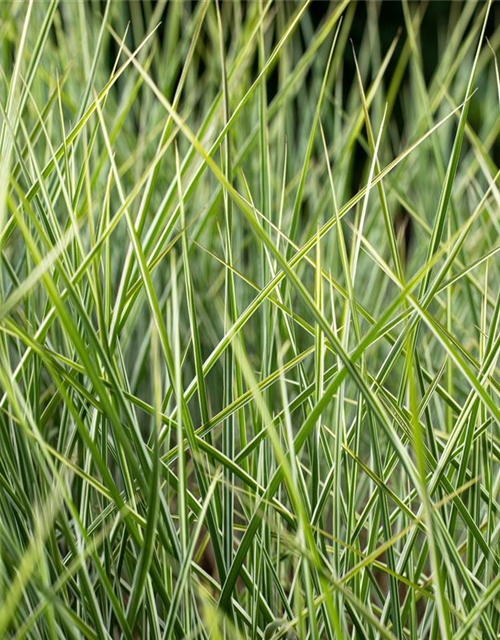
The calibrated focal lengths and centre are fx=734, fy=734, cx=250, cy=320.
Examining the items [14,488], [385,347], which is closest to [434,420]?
[385,347]

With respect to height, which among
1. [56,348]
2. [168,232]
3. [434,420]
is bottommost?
[434,420]

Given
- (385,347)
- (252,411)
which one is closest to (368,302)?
(385,347)

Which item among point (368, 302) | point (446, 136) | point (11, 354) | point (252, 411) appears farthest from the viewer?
point (446, 136)

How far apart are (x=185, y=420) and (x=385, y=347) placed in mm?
464

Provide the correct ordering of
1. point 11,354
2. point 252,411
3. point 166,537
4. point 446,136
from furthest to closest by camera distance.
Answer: point 446,136 → point 11,354 → point 252,411 → point 166,537

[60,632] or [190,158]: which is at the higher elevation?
[190,158]

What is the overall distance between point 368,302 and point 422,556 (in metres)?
0.40

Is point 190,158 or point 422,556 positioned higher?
point 190,158

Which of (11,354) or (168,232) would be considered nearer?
(168,232)

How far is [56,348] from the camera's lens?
22.5 inches

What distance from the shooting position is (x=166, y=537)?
0.36 m

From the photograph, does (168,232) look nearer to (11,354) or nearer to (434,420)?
(11,354)

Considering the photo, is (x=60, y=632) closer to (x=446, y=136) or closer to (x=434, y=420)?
(x=434, y=420)

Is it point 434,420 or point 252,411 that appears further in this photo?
point 434,420
